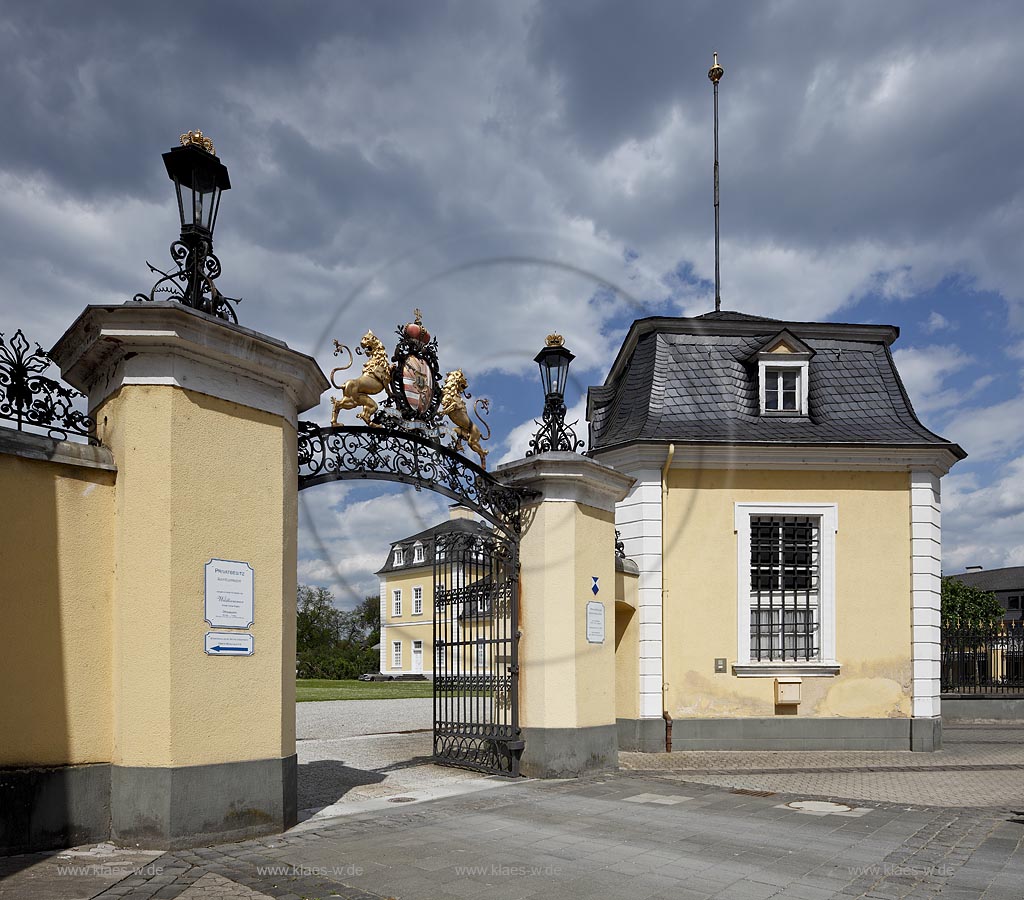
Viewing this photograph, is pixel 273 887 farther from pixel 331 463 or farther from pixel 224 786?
pixel 331 463

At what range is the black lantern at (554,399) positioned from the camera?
1195 centimetres

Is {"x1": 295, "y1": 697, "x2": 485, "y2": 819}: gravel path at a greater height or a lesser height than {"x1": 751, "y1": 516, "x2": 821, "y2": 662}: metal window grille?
lesser

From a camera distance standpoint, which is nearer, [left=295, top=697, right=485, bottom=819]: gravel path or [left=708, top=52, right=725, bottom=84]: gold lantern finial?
[left=295, top=697, right=485, bottom=819]: gravel path

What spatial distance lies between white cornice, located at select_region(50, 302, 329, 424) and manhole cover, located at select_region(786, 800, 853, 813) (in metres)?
6.70

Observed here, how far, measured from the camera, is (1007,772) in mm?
13281

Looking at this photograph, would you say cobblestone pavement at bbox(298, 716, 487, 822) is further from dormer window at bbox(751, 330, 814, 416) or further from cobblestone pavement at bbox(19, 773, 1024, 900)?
dormer window at bbox(751, 330, 814, 416)

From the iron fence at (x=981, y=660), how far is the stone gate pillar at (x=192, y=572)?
18.5m

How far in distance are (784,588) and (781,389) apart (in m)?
3.63

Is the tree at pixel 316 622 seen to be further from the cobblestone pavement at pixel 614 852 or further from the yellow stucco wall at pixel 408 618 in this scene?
the cobblestone pavement at pixel 614 852

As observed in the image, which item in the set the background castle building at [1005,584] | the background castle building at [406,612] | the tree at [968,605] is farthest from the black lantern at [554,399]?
the background castle building at [1005,584]

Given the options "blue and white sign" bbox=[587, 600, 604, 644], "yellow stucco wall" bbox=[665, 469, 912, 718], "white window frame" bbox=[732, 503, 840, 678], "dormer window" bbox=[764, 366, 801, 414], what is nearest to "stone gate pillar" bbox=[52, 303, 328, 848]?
"blue and white sign" bbox=[587, 600, 604, 644]

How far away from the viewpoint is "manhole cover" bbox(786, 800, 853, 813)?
31.1ft

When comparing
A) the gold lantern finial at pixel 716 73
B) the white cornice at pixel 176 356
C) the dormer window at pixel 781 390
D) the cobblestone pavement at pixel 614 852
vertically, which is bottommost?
the cobblestone pavement at pixel 614 852

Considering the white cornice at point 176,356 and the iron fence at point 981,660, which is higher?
the white cornice at point 176,356
